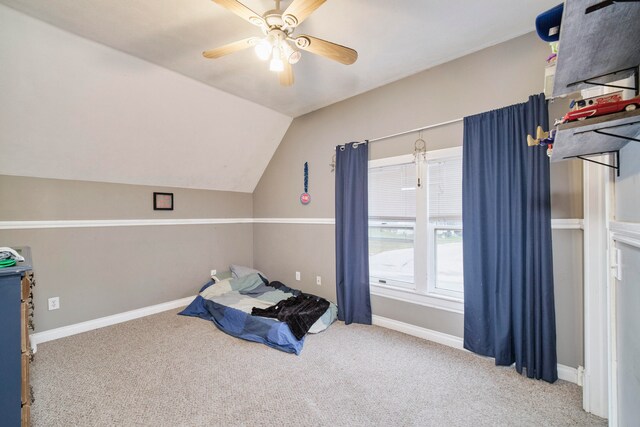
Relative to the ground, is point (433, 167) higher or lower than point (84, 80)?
lower

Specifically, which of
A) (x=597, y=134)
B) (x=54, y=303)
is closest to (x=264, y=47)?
(x=597, y=134)

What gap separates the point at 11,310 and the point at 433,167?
9.83 feet

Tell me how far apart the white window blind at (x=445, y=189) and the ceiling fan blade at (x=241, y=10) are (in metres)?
1.89

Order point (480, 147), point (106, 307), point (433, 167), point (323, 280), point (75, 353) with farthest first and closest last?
1. point (323, 280)
2. point (106, 307)
3. point (433, 167)
4. point (75, 353)
5. point (480, 147)

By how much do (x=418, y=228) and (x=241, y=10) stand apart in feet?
7.43

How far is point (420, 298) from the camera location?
2766mm

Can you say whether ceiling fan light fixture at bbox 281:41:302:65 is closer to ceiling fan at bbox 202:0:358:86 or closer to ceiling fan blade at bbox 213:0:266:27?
ceiling fan at bbox 202:0:358:86

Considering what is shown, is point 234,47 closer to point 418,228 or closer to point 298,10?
point 298,10

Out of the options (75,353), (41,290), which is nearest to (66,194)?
(41,290)

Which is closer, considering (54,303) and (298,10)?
(298,10)

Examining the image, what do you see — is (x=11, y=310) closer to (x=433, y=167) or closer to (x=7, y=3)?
(x=7, y=3)

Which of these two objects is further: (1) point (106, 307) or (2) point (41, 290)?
(1) point (106, 307)

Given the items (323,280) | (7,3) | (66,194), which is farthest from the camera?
(323,280)

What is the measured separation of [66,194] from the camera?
2.93 meters
